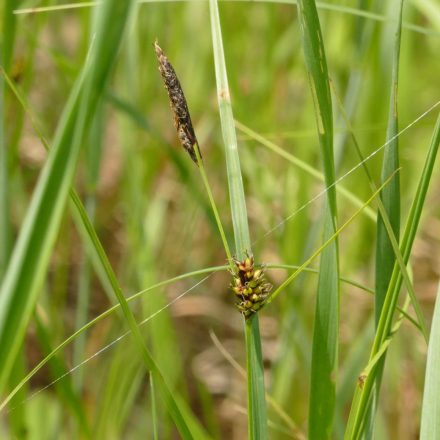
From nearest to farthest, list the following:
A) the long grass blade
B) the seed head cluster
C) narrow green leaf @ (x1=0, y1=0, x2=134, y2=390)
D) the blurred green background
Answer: narrow green leaf @ (x1=0, y1=0, x2=134, y2=390), the seed head cluster, the long grass blade, the blurred green background

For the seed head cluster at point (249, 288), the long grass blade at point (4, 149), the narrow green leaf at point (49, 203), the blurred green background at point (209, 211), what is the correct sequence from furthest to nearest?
the blurred green background at point (209, 211)
the long grass blade at point (4, 149)
the seed head cluster at point (249, 288)
the narrow green leaf at point (49, 203)

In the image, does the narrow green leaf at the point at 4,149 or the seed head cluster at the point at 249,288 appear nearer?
the seed head cluster at the point at 249,288

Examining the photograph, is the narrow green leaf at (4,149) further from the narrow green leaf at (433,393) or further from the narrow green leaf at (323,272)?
the narrow green leaf at (433,393)

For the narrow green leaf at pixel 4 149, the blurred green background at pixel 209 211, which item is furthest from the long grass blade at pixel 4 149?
the blurred green background at pixel 209 211

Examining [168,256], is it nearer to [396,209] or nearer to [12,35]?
[12,35]

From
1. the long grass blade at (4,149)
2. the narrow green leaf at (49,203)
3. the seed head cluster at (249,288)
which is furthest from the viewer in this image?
the long grass blade at (4,149)

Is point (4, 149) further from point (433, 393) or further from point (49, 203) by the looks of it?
point (433, 393)

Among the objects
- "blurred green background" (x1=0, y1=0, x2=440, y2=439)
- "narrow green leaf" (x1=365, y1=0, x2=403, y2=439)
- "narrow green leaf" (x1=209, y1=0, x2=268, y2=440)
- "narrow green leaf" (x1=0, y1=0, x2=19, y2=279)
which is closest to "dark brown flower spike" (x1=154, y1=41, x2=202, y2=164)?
"narrow green leaf" (x1=209, y1=0, x2=268, y2=440)

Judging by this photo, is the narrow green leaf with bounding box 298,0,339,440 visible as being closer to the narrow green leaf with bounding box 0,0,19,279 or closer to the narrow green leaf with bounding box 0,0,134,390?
the narrow green leaf with bounding box 0,0,134,390

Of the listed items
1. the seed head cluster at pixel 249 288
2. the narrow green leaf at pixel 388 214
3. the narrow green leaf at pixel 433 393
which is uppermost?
the narrow green leaf at pixel 388 214
